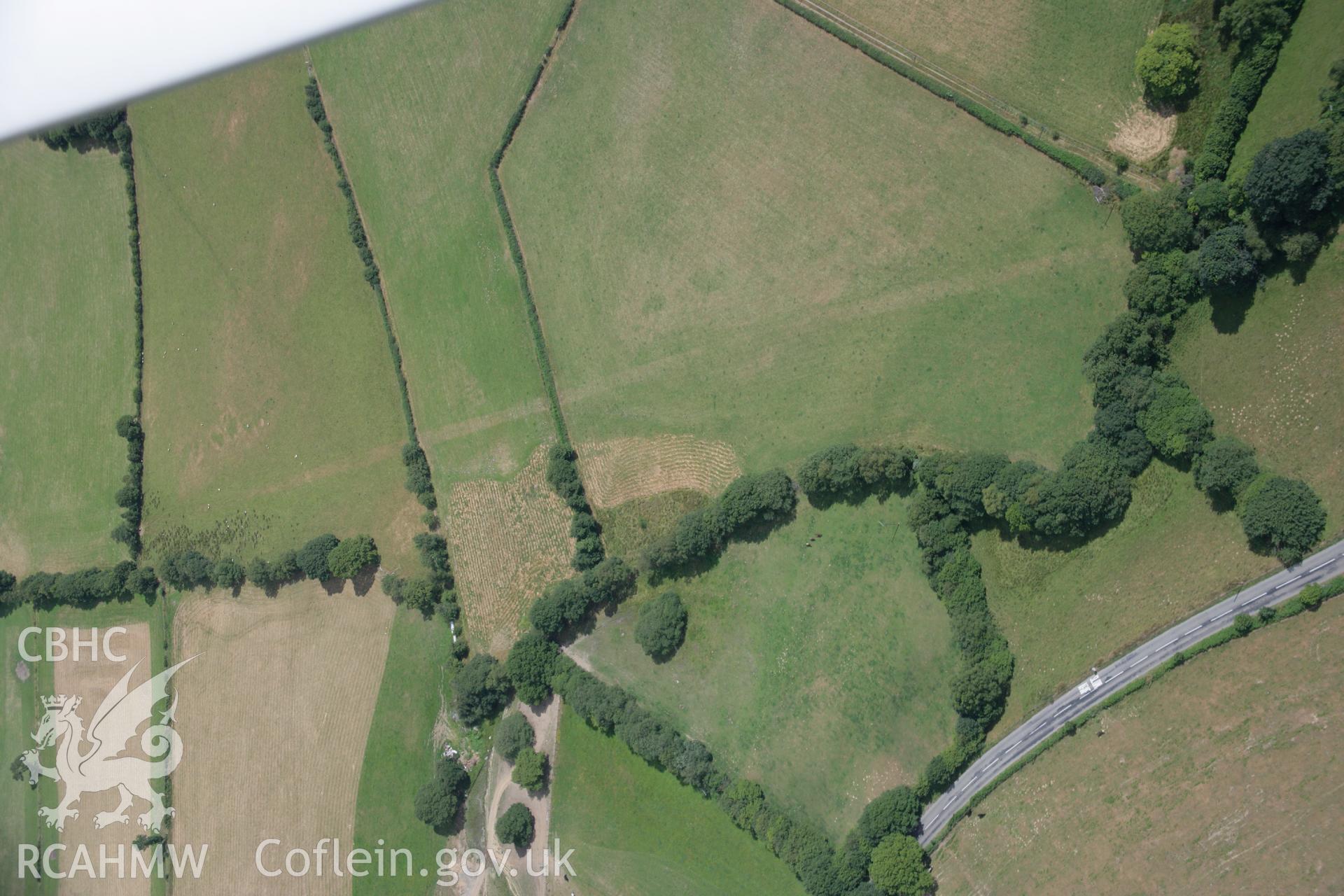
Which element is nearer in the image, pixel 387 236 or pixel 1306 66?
pixel 1306 66

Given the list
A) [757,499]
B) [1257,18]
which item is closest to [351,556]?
[757,499]

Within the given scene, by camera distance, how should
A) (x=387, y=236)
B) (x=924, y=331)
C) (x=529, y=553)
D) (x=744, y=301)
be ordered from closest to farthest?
(x=924, y=331) < (x=744, y=301) < (x=529, y=553) < (x=387, y=236)

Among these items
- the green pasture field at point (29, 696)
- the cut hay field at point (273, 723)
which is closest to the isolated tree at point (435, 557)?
the cut hay field at point (273, 723)

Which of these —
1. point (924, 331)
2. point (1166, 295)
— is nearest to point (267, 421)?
point (924, 331)

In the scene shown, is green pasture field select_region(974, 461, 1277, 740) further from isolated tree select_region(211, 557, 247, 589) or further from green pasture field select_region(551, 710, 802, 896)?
isolated tree select_region(211, 557, 247, 589)

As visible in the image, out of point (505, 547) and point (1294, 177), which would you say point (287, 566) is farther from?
point (1294, 177)

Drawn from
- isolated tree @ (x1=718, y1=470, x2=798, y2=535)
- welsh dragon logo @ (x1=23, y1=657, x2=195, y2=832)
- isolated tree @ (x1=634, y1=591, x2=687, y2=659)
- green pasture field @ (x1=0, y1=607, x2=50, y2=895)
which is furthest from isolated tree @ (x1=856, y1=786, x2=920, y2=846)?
green pasture field @ (x1=0, y1=607, x2=50, y2=895)

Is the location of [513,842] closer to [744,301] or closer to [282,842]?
[282,842]

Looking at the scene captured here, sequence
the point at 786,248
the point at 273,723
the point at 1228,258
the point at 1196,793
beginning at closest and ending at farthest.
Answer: the point at 1228,258 → the point at 1196,793 → the point at 786,248 → the point at 273,723
